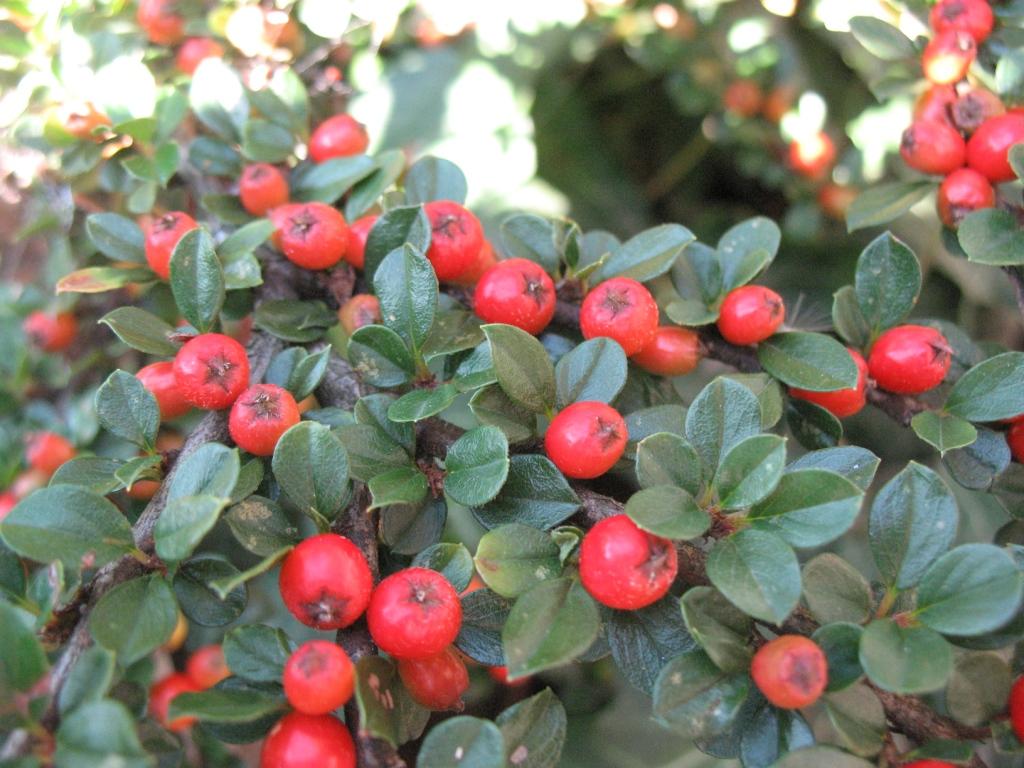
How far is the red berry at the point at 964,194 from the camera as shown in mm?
1242

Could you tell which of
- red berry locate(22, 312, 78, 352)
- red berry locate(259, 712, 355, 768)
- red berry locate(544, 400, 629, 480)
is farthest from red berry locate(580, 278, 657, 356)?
red berry locate(22, 312, 78, 352)

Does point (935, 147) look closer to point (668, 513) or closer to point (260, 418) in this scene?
point (668, 513)

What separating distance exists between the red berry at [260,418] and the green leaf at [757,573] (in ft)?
1.69

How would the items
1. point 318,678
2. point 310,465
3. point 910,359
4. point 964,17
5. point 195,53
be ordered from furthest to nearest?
point 195,53, point 964,17, point 910,359, point 310,465, point 318,678

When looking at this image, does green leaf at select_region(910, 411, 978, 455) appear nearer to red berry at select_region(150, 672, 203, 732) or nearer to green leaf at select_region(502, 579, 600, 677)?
green leaf at select_region(502, 579, 600, 677)

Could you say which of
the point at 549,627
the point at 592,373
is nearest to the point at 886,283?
the point at 592,373

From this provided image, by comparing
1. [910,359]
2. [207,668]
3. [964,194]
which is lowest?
[207,668]

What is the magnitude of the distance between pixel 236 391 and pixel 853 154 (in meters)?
1.73

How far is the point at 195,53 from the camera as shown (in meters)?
1.62

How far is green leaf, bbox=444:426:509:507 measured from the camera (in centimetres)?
92

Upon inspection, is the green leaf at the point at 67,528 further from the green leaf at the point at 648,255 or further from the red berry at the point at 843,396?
the red berry at the point at 843,396

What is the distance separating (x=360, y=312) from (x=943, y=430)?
812mm

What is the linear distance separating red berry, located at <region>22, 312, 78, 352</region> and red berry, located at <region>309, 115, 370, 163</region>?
77cm

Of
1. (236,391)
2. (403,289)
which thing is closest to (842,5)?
(403,289)
